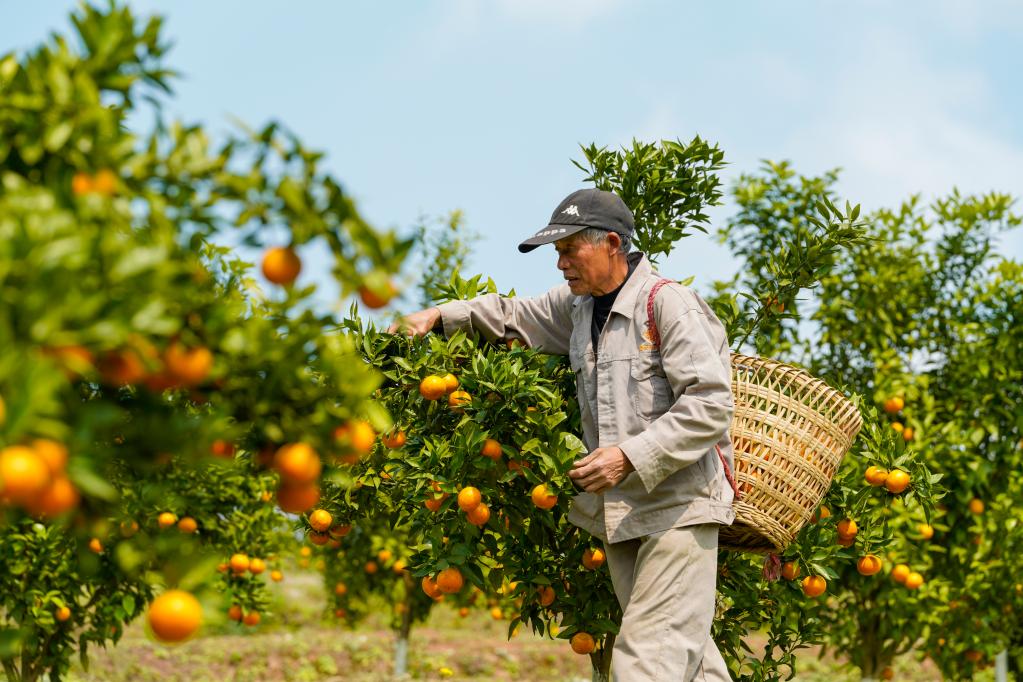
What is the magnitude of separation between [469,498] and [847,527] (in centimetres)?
157

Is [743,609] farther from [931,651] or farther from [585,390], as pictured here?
[931,651]

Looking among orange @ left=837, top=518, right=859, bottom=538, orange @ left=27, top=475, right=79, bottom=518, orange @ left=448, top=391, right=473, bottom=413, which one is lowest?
orange @ left=27, top=475, right=79, bottom=518

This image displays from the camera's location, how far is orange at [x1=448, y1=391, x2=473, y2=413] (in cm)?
316

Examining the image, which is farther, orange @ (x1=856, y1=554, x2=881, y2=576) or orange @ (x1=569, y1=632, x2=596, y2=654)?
orange @ (x1=856, y1=554, x2=881, y2=576)

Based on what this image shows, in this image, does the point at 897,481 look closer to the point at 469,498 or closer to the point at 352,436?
the point at 469,498

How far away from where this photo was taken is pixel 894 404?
6.24 meters

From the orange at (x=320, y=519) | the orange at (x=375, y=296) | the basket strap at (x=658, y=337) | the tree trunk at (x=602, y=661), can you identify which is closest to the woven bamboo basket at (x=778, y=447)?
the basket strap at (x=658, y=337)

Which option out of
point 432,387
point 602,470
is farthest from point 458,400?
point 602,470

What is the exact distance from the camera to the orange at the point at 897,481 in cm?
378

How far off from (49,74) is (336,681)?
9185 mm

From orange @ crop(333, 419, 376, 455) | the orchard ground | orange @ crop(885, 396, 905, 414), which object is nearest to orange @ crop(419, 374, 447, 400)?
orange @ crop(333, 419, 376, 455)

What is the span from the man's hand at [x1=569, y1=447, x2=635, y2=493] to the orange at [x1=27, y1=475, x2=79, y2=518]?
1.72 metres

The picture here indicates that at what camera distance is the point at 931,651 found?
6559mm

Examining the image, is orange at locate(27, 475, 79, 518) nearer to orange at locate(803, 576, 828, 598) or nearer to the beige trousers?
the beige trousers
